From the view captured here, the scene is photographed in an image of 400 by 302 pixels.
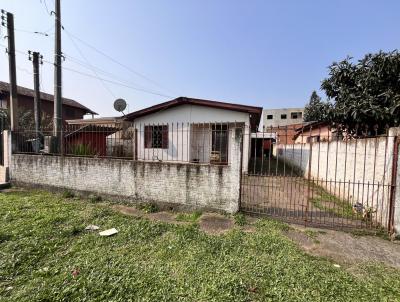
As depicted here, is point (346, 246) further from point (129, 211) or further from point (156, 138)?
point (156, 138)

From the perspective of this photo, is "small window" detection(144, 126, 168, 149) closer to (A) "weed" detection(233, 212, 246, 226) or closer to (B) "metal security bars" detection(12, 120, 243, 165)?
(B) "metal security bars" detection(12, 120, 243, 165)

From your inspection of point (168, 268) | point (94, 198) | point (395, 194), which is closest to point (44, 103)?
point (94, 198)

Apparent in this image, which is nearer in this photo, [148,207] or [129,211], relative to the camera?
[129,211]

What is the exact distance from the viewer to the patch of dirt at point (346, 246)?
3.35 meters

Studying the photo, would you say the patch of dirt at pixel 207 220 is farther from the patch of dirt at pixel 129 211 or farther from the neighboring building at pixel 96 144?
the neighboring building at pixel 96 144

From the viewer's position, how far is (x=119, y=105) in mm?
11836

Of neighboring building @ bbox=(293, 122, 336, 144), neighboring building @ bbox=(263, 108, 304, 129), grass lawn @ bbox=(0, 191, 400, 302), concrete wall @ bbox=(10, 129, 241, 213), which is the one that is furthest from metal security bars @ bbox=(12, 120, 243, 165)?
neighboring building @ bbox=(263, 108, 304, 129)

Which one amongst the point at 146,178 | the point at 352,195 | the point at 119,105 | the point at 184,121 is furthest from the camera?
the point at 119,105

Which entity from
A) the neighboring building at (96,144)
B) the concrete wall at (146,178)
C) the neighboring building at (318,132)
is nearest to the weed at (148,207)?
the concrete wall at (146,178)

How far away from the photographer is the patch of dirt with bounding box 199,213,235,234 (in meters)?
4.32

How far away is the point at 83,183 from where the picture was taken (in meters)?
6.56

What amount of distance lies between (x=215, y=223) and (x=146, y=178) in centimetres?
227

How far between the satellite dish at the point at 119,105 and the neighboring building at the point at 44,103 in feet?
51.7

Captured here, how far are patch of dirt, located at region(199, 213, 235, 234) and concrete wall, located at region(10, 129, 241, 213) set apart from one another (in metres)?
0.24
